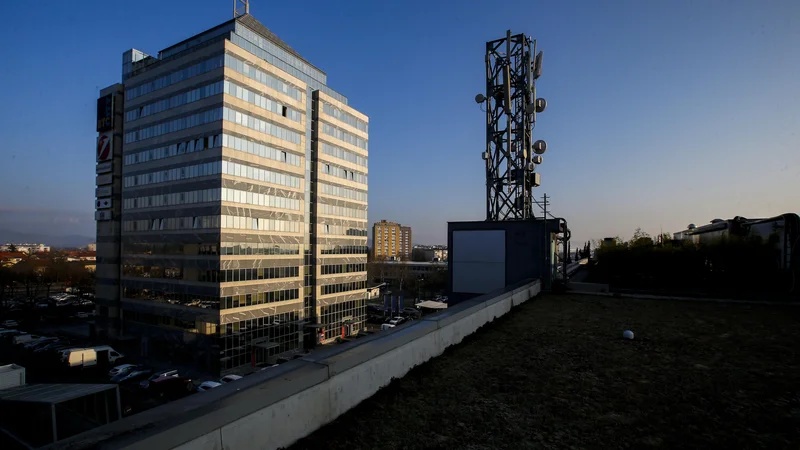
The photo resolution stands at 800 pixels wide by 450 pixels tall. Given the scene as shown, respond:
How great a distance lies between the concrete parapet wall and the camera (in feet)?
8.21

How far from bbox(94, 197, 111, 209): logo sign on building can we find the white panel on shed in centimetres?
4138

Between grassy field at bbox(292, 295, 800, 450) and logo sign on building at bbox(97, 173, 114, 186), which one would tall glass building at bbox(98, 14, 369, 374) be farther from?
grassy field at bbox(292, 295, 800, 450)

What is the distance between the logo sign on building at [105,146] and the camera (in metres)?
40.0

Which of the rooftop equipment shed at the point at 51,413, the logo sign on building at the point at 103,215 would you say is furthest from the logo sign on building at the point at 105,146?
the rooftop equipment shed at the point at 51,413

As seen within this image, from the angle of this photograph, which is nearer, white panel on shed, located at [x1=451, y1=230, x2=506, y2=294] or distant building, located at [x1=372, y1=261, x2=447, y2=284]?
white panel on shed, located at [x1=451, y1=230, x2=506, y2=294]

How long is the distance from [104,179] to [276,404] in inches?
1933

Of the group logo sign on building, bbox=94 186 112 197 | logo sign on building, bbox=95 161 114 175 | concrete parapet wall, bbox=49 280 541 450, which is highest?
logo sign on building, bbox=95 161 114 175

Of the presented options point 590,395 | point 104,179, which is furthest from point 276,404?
point 104,179

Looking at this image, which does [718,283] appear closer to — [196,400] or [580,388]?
[580,388]

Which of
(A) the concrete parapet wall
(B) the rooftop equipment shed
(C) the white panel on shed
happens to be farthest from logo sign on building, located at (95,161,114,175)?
(A) the concrete parapet wall

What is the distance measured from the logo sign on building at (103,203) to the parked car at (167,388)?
23143mm

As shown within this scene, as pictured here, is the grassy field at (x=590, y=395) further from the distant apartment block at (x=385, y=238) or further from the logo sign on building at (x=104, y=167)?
the distant apartment block at (x=385, y=238)

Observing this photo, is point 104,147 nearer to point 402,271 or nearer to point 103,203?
point 103,203

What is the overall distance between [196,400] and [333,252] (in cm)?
4082
